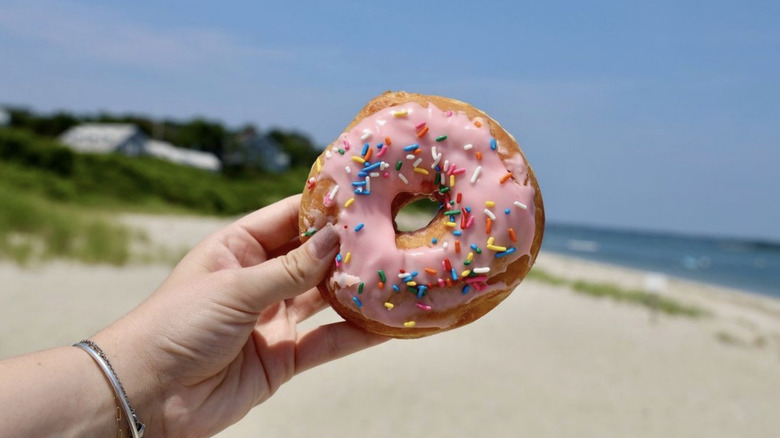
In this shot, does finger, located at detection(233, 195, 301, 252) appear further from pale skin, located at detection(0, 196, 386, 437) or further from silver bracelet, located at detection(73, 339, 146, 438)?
silver bracelet, located at detection(73, 339, 146, 438)

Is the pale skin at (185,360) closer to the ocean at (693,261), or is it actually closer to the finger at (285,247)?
the finger at (285,247)

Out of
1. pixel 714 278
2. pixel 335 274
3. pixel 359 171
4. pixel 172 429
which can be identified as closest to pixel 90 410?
pixel 172 429

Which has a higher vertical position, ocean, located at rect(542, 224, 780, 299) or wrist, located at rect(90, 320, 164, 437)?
wrist, located at rect(90, 320, 164, 437)

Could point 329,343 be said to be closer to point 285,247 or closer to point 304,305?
point 304,305

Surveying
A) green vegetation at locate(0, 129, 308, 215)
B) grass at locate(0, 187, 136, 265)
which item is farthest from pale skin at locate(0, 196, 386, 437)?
green vegetation at locate(0, 129, 308, 215)

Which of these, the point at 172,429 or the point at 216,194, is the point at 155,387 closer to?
the point at 172,429

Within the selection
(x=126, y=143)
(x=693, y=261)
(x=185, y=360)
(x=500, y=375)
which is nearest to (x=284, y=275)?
(x=185, y=360)
